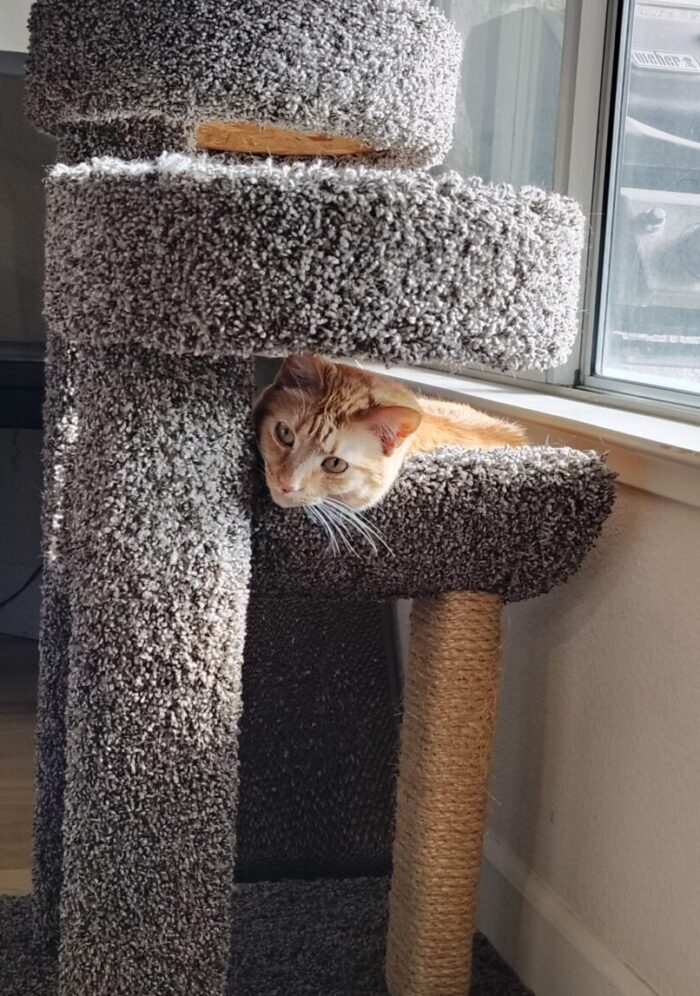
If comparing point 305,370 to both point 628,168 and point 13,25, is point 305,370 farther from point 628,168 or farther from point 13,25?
point 13,25

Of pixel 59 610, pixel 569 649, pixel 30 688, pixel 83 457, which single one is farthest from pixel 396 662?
pixel 30 688

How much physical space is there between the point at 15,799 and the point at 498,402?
98 cm

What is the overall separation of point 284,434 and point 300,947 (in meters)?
0.63

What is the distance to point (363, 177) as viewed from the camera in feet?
2.90

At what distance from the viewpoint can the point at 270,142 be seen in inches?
50.6

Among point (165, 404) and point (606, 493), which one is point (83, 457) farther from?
point (606, 493)

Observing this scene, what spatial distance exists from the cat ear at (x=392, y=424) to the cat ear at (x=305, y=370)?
8 cm

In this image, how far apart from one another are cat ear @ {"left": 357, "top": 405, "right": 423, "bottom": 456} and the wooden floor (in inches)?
32.8

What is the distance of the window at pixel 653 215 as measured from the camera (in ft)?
4.53

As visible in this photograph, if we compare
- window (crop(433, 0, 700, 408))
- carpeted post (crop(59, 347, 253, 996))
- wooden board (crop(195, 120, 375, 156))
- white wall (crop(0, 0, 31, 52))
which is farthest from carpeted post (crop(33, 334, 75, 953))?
white wall (crop(0, 0, 31, 52))

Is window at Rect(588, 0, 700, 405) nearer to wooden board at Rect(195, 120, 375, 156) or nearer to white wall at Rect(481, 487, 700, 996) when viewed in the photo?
white wall at Rect(481, 487, 700, 996)

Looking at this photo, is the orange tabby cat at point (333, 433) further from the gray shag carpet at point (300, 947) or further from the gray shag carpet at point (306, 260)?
the gray shag carpet at point (300, 947)

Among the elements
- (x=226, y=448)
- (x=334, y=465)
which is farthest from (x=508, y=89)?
(x=226, y=448)

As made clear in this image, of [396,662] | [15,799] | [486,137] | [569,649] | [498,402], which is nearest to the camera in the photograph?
[569,649]
